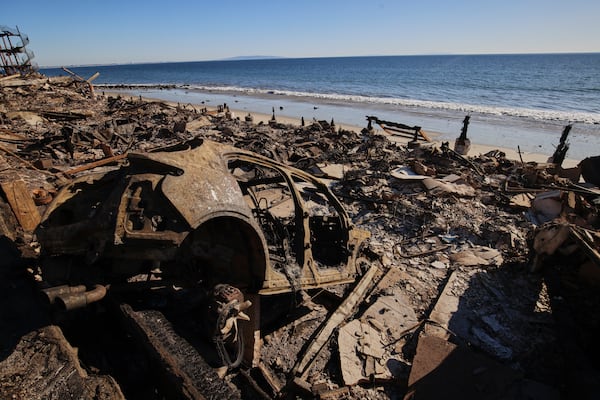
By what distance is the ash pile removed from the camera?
9.13 ft

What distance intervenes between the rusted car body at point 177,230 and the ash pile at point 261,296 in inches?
0.7


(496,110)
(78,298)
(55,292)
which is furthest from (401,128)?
(55,292)

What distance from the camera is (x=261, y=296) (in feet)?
15.1

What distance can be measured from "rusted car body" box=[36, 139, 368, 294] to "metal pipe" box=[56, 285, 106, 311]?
270 mm

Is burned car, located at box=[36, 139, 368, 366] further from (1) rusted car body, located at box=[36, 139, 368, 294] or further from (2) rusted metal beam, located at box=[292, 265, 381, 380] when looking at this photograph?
(2) rusted metal beam, located at box=[292, 265, 381, 380]

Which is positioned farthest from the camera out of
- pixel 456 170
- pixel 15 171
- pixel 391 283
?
pixel 456 170

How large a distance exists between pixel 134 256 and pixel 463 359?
12.3 ft

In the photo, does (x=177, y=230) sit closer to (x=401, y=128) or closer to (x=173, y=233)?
(x=173, y=233)

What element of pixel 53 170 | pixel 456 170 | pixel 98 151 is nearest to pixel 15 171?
pixel 53 170

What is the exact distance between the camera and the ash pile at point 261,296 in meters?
2.78

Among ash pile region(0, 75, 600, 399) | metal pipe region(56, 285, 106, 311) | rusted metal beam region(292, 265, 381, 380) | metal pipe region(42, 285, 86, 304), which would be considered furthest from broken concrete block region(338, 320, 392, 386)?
metal pipe region(42, 285, 86, 304)

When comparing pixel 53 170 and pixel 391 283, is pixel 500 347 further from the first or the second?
pixel 53 170

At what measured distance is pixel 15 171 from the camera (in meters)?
8.53

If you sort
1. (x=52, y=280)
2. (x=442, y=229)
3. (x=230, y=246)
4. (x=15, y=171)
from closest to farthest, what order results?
(x=52, y=280), (x=230, y=246), (x=442, y=229), (x=15, y=171)
